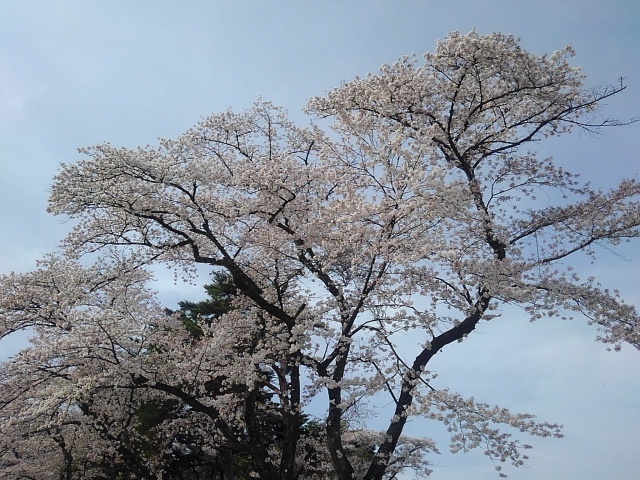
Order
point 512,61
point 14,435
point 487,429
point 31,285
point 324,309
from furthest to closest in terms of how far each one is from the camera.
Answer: point 14,435 < point 31,285 < point 324,309 < point 512,61 < point 487,429

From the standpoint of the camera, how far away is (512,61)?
11.1 m

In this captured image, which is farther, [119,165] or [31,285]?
[31,285]

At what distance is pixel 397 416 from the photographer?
11117 millimetres

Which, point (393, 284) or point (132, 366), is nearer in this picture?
point (393, 284)

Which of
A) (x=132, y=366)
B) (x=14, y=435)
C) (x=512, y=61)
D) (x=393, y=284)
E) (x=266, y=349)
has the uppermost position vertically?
(x=512, y=61)

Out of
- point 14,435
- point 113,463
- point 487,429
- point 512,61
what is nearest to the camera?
point 487,429

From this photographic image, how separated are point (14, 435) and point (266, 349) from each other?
721 cm

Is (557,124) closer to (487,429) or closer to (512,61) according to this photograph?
(512,61)

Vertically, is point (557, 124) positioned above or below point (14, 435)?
above

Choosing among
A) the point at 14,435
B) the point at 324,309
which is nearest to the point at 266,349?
the point at 324,309

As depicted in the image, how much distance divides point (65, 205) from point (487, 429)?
970 cm

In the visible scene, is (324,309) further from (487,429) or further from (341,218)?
(487,429)

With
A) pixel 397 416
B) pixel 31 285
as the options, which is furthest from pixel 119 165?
pixel 397 416

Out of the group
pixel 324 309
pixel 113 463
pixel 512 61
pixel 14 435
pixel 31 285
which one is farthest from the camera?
pixel 113 463
